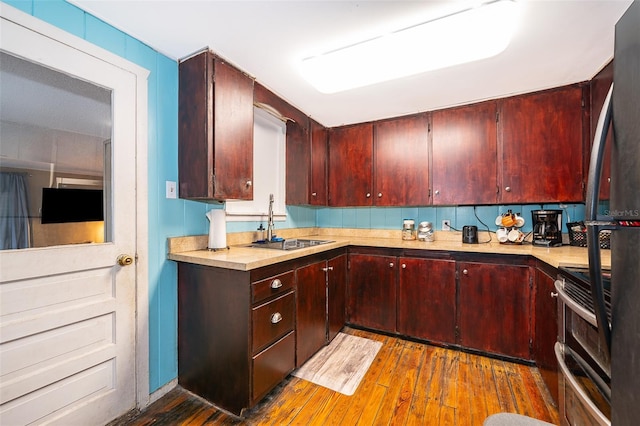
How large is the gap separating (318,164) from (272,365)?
80.2 inches

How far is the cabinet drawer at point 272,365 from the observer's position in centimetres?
156

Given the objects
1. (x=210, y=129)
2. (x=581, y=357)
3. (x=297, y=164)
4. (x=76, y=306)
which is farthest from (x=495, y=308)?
(x=76, y=306)

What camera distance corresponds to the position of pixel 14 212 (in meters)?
1.19

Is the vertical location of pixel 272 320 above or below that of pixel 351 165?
below

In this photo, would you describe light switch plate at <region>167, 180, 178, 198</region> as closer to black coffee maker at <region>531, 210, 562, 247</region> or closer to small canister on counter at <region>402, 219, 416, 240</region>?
small canister on counter at <region>402, 219, 416, 240</region>

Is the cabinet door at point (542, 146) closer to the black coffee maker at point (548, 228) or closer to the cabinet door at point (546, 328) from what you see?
the black coffee maker at point (548, 228)

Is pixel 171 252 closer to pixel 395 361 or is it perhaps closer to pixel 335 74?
pixel 335 74

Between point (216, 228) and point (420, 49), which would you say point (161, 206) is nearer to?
point (216, 228)

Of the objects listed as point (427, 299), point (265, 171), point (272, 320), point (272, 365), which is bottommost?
point (272, 365)

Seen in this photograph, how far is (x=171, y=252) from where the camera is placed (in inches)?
70.1

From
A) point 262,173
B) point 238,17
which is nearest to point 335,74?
point 238,17

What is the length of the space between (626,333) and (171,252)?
203 cm

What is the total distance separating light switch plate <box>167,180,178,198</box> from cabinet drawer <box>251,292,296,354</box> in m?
0.95

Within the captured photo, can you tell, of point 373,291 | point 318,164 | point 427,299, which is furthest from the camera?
point 318,164
